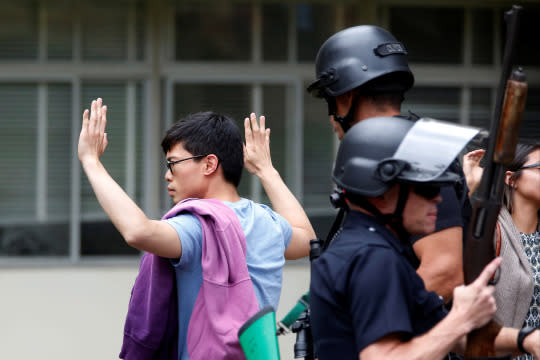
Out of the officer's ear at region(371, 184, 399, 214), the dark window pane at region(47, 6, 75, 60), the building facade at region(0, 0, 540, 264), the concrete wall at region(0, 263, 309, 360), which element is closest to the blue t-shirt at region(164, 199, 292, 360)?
the officer's ear at region(371, 184, 399, 214)

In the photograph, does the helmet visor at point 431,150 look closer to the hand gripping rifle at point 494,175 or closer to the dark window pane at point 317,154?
the hand gripping rifle at point 494,175

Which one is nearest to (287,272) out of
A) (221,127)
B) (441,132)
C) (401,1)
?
(401,1)

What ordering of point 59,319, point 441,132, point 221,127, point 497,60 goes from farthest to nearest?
point 497,60 → point 59,319 → point 221,127 → point 441,132

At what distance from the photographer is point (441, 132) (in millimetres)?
1930

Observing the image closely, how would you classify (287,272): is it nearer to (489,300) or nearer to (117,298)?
(117,298)

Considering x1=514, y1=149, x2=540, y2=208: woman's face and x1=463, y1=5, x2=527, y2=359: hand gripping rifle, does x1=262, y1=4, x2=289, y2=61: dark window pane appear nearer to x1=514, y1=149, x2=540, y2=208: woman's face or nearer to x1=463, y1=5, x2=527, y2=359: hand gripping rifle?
x1=514, y1=149, x2=540, y2=208: woman's face

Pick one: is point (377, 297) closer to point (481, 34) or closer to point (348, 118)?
point (348, 118)

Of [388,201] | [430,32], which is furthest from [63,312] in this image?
[388,201]

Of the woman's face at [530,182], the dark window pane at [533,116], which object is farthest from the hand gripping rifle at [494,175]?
the dark window pane at [533,116]

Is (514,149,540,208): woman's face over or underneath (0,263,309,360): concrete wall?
over

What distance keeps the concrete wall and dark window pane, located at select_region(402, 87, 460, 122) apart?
7.24 feet

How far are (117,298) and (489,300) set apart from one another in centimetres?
526

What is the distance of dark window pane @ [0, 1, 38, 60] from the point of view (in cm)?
663

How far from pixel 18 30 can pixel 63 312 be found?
2.42m
